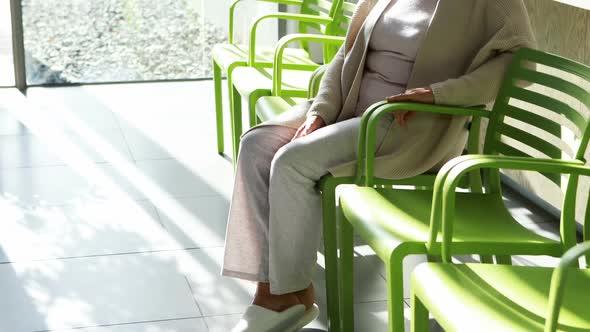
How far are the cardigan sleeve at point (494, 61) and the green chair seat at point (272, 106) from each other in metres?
0.85

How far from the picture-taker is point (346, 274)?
101 inches

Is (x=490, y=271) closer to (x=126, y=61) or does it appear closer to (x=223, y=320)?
(x=223, y=320)

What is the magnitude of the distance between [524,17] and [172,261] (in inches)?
54.3

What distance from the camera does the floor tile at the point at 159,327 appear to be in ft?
8.76

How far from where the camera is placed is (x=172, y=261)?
125 inches

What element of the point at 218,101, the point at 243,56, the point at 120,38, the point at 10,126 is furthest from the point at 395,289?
→ the point at 120,38

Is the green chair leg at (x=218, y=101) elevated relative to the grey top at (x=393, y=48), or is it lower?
lower

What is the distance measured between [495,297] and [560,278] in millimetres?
340

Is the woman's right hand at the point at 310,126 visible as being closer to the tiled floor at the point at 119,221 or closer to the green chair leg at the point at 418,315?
the tiled floor at the point at 119,221

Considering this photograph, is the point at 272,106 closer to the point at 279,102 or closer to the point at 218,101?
the point at 279,102

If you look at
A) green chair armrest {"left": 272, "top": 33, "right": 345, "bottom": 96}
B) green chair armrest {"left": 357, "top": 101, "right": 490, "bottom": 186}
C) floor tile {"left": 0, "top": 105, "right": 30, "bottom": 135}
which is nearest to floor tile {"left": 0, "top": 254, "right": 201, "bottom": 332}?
green chair armrest {"left": 357, "top": 101, "right": 490, "bottom": 186}

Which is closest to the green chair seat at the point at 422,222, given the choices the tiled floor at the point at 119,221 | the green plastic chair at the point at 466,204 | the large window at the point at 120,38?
the green plastic chair at the point at 466,204

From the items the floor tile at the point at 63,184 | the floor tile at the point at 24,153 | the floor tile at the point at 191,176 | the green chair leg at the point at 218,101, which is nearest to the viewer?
the floor tile at the point at 63,184

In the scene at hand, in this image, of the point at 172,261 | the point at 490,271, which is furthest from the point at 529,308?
the point at 172,261
